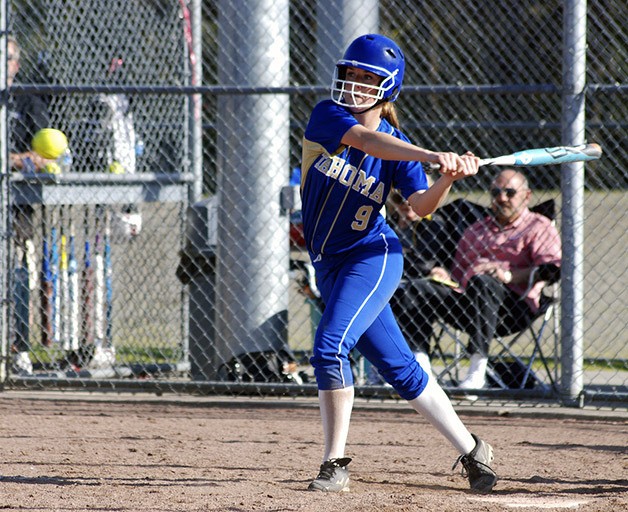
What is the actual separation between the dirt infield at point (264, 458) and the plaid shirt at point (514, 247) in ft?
3.20

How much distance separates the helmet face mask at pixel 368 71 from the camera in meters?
3.94

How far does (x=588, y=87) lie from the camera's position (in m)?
5.88

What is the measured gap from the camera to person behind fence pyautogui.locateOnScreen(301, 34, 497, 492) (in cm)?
392

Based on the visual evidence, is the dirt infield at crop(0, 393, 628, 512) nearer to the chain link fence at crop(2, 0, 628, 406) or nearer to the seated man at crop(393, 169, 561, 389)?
the chain link fence at crop(2, 0, 628, 406)

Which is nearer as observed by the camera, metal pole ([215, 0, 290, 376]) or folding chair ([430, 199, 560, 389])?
folding chair ([430, 199, 560, 389])

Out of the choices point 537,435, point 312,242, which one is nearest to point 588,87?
point 537,435

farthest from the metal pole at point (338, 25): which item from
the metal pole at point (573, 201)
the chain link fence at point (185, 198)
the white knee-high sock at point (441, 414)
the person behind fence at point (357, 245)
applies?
the white knee-high sock at point (441, 414)

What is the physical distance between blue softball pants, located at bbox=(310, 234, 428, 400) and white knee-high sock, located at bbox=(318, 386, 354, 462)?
33 mm

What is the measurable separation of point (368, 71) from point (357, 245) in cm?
70

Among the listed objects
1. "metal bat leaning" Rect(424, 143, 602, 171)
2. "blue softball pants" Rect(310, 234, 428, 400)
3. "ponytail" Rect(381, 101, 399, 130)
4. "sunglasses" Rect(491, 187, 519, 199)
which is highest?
"sunglasses" Rect(491, 187, 519, 199)

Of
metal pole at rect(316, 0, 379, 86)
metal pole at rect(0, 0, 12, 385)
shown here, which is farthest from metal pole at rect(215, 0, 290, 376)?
metal pole at rect(0, 0, 12, 385)

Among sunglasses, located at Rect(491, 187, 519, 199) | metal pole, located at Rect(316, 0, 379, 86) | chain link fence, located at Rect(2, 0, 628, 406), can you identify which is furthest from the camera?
metal pole, located at Rect(316, 0, 379, 86)

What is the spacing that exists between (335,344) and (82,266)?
4589 mm

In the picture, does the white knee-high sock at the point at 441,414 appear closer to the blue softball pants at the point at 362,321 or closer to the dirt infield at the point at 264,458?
the blue softball pants at the point at 362,321
